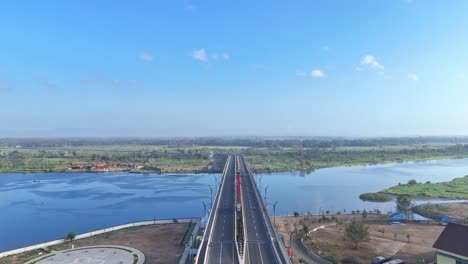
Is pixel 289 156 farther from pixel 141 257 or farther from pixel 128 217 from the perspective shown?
pixel 141 257

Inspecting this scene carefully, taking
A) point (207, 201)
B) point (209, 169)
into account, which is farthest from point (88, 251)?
point (209, 169)

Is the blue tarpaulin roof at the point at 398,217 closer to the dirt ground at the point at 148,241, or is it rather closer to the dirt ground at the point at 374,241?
the dirt ground at the point at 374,241

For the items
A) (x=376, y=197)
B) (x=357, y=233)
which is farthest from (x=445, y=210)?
(x=357, y=233)

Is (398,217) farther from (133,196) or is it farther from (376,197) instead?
(133,196)

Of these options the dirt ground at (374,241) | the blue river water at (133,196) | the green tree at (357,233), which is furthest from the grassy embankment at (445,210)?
the green tree at (357,233)

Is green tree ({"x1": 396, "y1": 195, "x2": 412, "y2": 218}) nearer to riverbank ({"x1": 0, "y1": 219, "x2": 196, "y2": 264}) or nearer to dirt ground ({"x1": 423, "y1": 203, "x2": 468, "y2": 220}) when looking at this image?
dirt ground ({"x1": 423, "y1": 203, "x2": 468, "y2": 220})

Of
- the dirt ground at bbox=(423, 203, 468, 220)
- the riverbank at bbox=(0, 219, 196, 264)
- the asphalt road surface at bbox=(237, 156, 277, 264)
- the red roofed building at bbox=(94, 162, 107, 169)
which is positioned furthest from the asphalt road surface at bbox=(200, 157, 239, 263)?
the red roofed building at bbox=(94, 162, 107, 169)

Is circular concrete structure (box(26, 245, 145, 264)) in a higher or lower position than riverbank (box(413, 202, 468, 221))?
lower
